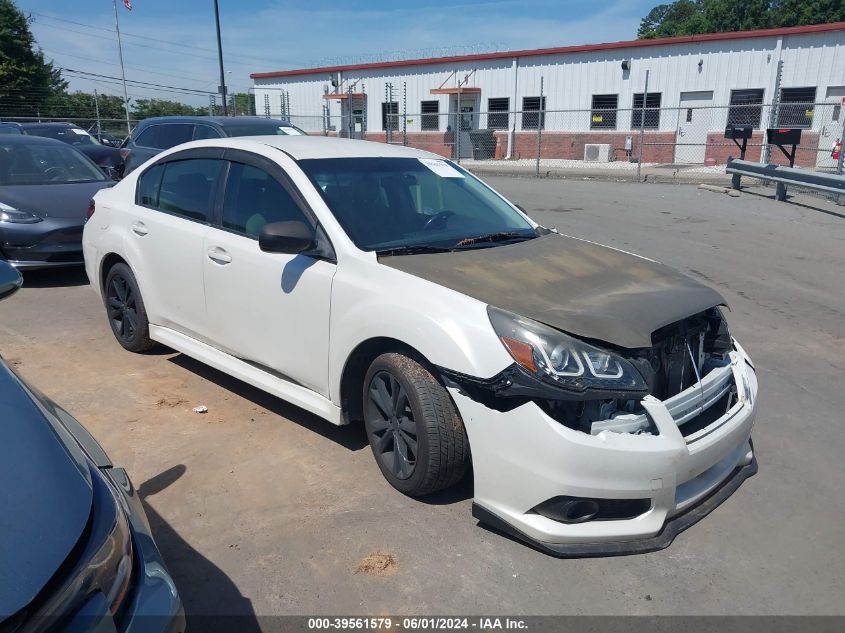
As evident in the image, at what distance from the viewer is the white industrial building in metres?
24.2

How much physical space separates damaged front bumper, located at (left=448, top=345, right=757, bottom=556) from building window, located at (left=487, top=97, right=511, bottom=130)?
1162 inches

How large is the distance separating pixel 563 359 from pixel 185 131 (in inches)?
417

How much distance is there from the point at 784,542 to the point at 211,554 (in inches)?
102

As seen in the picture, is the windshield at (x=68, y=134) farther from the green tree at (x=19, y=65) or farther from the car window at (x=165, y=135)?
the green tree at (x=19, y=65)

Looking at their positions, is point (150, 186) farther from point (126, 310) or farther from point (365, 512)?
point (365, 512)

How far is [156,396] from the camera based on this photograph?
4.83m

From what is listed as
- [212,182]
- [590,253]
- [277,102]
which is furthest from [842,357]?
[277,102]

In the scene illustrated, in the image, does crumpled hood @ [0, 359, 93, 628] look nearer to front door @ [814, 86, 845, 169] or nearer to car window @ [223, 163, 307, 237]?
car window @ [223, 163, 307, 237]

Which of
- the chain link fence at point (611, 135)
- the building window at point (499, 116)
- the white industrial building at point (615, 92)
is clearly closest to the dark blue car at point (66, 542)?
the white industrial building at point (615, 92)

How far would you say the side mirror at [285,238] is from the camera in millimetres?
3678

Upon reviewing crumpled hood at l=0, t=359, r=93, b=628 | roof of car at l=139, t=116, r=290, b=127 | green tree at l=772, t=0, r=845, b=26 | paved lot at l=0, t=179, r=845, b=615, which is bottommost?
paved lot at l=0, t=179, r=845, b=615

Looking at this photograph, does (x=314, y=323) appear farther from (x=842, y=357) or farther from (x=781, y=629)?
(x=842, y=357)

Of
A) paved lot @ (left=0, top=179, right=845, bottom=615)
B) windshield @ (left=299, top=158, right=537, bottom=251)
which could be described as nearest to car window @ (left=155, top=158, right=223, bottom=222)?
windshield @ (left=299, top=158, right=537, bottom=251)

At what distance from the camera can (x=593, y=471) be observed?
2855 millimetres
